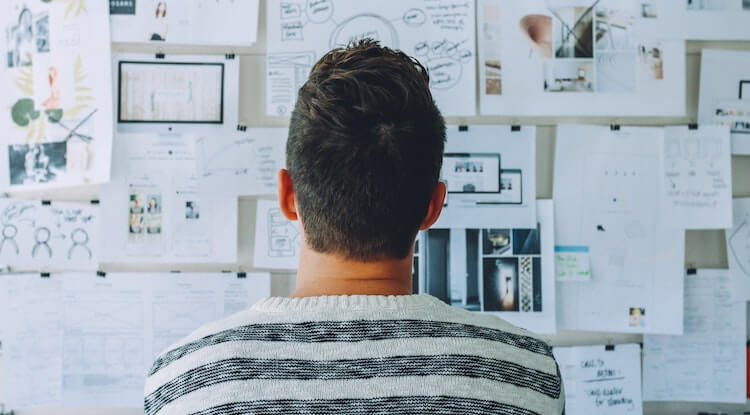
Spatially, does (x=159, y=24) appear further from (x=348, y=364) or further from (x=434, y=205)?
(x=348, y=364)

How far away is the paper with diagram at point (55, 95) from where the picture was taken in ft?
4.26

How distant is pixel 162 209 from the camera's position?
4.27 feet

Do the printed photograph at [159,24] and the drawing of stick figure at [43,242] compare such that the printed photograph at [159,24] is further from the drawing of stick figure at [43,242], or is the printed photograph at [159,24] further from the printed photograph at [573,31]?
the printed photograph at [573,31]

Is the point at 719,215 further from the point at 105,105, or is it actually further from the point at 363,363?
the point at 105,105

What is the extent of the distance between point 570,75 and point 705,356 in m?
0.69

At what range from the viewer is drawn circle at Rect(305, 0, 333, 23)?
1.30 metres

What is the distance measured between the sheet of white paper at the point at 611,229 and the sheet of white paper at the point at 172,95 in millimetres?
748

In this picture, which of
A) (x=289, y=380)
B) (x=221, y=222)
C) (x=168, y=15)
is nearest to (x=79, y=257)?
(x=221, y=222)

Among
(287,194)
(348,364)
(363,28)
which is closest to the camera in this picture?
(348,364)

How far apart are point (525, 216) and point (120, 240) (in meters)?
0.87

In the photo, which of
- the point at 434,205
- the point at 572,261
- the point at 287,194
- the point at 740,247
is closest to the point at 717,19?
the point at 740,247

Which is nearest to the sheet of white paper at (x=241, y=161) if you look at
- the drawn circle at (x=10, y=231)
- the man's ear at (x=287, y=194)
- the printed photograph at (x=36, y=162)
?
the printed photograph at (x=36, y=162)

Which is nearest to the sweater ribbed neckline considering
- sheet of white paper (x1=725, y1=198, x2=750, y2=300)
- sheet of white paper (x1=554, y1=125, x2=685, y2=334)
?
sheet of white paper (x1=554, y1=125, x2=685, y2=334)

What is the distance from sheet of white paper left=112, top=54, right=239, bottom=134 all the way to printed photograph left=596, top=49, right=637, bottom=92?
789 mm
